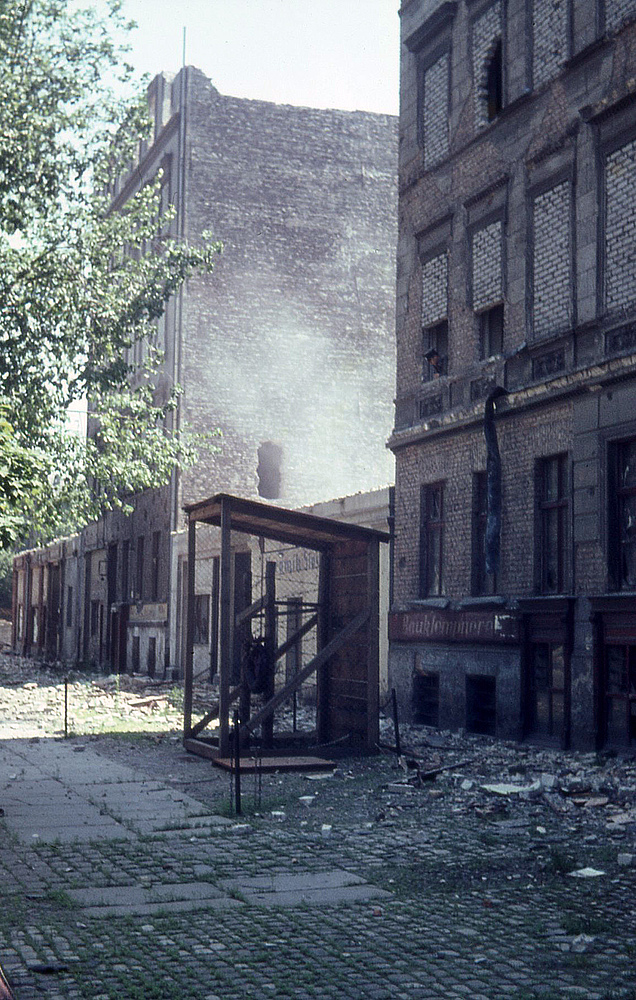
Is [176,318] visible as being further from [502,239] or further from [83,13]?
[502,239]

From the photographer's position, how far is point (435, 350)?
21016 millimetres

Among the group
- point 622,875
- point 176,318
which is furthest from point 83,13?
point 622,875

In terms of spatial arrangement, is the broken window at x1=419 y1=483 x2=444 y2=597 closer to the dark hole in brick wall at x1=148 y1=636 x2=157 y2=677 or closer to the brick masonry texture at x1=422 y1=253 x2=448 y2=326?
the brick masonry texture at x1=422 y1=253 x2=448 y2=326

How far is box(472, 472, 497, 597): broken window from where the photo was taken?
19047 mm

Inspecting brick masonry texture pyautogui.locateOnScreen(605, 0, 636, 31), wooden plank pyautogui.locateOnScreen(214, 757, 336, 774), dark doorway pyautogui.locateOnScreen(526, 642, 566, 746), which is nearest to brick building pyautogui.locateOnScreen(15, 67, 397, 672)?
dark doorway pyautogui.locateOnScreen(526, 642, 566, 746)

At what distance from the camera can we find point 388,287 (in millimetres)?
37812

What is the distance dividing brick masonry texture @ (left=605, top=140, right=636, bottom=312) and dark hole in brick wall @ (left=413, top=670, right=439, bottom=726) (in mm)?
7351

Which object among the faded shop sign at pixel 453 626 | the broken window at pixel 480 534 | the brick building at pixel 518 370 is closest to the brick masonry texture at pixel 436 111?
the brick building at pixel 518 370

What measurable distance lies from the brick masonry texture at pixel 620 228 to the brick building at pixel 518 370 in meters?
0.03

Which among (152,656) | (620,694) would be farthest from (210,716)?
(152,656)

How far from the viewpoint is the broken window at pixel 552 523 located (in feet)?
56.2

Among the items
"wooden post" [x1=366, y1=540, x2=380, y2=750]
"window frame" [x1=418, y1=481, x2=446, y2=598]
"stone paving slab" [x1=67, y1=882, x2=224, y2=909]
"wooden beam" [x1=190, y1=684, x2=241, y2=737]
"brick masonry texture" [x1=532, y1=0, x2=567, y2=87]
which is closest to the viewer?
"stone paving slab" [x1=67, y1=882, x2=224, y2=909]

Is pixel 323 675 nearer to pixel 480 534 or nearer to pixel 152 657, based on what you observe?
pixel 480 534

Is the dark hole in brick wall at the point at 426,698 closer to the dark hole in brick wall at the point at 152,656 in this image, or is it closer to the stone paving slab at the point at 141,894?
the stone paving slab at the point at 141,894
